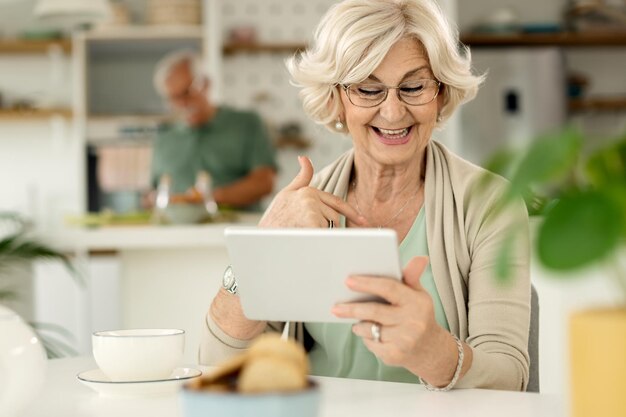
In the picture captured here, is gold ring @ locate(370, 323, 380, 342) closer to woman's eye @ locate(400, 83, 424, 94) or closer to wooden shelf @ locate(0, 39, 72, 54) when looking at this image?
woman's eye @ locate(400, 83, 424, 94)

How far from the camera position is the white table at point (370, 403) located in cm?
109

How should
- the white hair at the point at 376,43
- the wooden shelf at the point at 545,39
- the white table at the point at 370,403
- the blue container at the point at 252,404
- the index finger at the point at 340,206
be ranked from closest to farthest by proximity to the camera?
the blue container at the point at 252,404 < the white table at the point at 370,403 < the index finger at the point at 340,206 < the white hair at the point at 376,43 < the wooden shelf at the point at 545,39

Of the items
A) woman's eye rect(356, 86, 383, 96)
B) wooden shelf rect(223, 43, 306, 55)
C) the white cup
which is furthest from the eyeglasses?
wooden shelf rect(223, 43, 306, 55)

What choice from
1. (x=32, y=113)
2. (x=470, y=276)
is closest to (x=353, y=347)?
(x=470, y=276)

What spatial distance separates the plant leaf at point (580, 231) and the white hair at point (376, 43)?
1177mm

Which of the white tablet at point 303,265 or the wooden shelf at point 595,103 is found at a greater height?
the wooden shelf at point 595,103

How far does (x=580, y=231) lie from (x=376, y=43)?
3.94 feet

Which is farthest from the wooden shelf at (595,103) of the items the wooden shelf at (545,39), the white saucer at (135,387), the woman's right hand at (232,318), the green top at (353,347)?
the white saucer at (135,387)

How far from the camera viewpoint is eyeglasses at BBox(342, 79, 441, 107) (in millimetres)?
1770

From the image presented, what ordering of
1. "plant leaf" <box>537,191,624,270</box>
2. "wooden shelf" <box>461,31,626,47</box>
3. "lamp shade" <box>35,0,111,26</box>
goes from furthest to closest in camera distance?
"wooden shelf" <box>461,31,626,47</box>
"lamp shade" <box>35,0,111,26</box>
"plant leaf" <box>537,191,624,270</box>

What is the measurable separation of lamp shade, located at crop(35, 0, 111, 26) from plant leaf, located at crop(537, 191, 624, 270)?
3.67 meters

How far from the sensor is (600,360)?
25.5 inches

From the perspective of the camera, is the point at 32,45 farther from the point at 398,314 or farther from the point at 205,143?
the point at 398,314

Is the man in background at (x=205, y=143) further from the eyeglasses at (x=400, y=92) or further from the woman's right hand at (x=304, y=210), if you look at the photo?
the woman's right hand at (x=304, y=210)
